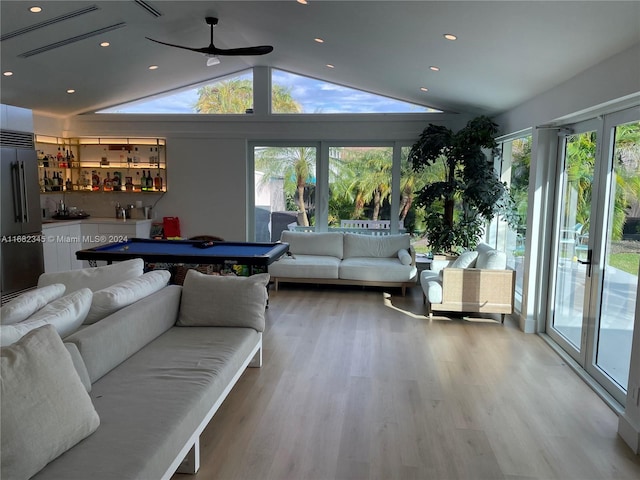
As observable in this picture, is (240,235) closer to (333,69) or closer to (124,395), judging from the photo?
(333,69)

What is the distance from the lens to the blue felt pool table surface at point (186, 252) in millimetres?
4910

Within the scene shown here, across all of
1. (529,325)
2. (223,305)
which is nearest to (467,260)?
(529,325)

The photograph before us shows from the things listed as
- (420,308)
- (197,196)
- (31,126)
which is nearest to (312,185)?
(197,196)

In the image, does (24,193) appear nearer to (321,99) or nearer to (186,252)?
(186,252)

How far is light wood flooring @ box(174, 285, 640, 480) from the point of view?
2.61 meters

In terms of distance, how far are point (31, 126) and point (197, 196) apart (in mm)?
2589

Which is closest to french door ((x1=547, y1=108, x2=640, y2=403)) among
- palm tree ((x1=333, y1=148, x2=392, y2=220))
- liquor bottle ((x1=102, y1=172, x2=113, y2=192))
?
palm tree ((x1=333, y1=148, x2=392, y2=220))

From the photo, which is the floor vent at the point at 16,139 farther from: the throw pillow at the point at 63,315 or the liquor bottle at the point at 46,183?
the throw pillow at the point at 63,315

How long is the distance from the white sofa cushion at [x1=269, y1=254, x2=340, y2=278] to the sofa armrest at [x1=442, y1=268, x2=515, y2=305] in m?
1.85

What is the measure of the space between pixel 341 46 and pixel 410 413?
12.8ft

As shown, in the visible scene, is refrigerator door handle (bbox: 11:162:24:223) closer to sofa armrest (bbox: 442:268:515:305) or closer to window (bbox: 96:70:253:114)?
window (bbox: 96:70:253:114)

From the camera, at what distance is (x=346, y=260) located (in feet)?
23.0

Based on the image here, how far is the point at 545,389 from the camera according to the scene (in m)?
3.64

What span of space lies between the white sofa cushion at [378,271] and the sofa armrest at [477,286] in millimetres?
1208
